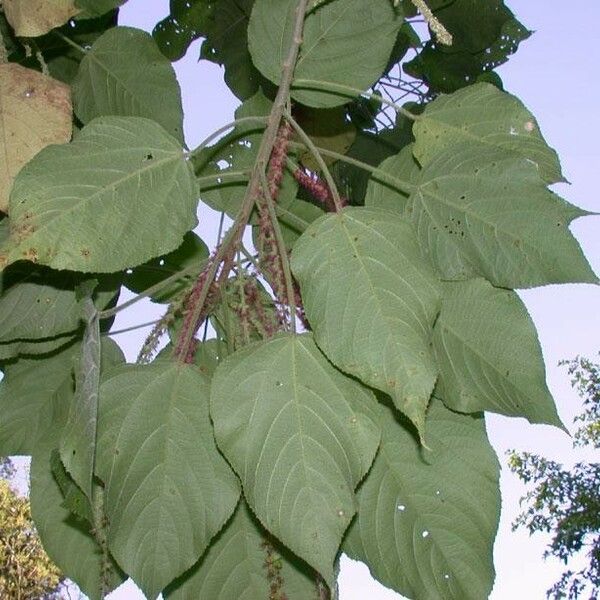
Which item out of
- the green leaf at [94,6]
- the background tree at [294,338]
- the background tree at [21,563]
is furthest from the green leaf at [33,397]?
the background tree at [21,563]

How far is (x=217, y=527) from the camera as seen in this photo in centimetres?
75

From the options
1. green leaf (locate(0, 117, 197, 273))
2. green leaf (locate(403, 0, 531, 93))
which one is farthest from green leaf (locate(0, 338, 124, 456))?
green leaf (locate(403, 0, 531, 93))

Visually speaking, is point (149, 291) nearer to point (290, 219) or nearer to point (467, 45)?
point (290, 219)

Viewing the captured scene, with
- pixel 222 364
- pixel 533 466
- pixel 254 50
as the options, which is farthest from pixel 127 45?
pixel 533 466

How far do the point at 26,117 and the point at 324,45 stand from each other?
30cm

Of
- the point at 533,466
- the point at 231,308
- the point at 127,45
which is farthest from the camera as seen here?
the point at 533,466

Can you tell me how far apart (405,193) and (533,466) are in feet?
37.0

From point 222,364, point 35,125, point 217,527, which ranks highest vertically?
point 35,125

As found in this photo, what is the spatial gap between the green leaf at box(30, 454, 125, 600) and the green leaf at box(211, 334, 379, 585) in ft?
0.99

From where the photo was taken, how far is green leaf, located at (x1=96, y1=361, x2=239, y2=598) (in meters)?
0.75

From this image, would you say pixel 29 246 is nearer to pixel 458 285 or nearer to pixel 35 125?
pixel 35 125

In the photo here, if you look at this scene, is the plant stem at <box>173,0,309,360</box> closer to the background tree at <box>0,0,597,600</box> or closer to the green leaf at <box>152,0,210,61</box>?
the background tree at <box>0,0,597,600</box>

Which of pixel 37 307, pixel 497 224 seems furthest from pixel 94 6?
pixel 497 224

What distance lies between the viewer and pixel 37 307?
97 centimetres
